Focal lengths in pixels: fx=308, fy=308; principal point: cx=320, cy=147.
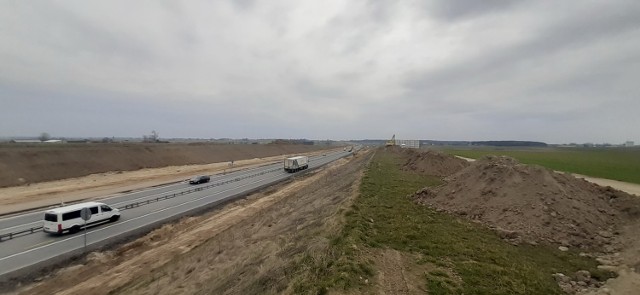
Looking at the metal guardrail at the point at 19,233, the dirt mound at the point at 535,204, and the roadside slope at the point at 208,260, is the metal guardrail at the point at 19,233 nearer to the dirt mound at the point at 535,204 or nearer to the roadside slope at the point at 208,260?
the roadside slope at the point at 208,260

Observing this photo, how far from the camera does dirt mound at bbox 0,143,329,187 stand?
160 feet

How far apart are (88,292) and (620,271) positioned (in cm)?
2091

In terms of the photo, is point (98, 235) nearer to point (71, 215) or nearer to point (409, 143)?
point (71, 215)

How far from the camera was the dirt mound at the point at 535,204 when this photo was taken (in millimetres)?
14695

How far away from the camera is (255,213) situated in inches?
1051

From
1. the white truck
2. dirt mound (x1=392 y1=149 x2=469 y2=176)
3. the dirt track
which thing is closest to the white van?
the dirt track

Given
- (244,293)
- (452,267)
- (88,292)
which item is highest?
(452,267)

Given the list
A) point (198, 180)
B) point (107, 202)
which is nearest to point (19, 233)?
point (107, 202)

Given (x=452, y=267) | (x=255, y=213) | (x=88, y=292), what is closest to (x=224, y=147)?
(x=255, y=213)

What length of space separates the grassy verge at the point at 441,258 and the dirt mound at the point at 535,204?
1.80 m

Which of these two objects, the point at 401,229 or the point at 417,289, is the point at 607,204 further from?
the point at 417,289

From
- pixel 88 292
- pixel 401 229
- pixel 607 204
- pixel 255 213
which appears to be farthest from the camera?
pixel 255 213

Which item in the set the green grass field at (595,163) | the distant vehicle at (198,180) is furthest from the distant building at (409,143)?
the distant vehicle at (198,180)

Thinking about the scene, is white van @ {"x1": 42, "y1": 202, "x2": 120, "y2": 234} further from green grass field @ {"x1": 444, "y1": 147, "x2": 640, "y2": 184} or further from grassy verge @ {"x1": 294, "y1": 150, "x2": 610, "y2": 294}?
green grass field @ {"x1": 444, "y1": 147, "x2": 640, "y2": 184}
